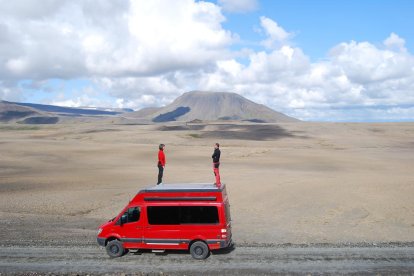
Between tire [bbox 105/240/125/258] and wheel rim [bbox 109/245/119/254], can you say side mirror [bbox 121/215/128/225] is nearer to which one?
tire [bbox 105/240/125/258]

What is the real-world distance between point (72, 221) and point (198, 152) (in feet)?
130

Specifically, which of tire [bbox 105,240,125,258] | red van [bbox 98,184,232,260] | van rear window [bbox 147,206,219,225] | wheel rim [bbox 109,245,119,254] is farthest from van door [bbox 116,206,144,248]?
van rear window [bbox 147,206,219,225]

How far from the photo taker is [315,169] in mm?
43406

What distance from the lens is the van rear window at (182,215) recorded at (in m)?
15.5

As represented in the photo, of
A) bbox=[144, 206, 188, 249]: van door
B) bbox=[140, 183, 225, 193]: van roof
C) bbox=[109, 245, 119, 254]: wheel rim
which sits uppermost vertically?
bbox=[140, 183, 225, 193]: van roof

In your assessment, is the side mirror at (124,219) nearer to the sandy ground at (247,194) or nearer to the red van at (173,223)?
the red van at (173,223)

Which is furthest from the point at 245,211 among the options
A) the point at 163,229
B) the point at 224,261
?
the point at 224,261

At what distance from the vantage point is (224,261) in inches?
589

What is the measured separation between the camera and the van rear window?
15.5m

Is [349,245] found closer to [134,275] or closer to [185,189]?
[185,189]

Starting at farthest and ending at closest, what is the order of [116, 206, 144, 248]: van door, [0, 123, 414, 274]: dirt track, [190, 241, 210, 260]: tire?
[116, 206, 144, 248]: van door
[190, 241, 210, 260]: tire
[0, 123, 414, 274]: dirt track

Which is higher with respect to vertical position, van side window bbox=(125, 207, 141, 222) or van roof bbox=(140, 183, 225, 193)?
van roof bbox=(140, 183, 225, 193)

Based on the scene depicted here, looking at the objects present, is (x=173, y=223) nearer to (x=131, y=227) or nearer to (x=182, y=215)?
(x=182, y=215)

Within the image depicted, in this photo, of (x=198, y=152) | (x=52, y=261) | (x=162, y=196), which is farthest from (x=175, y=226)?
(x=198, y=152)
